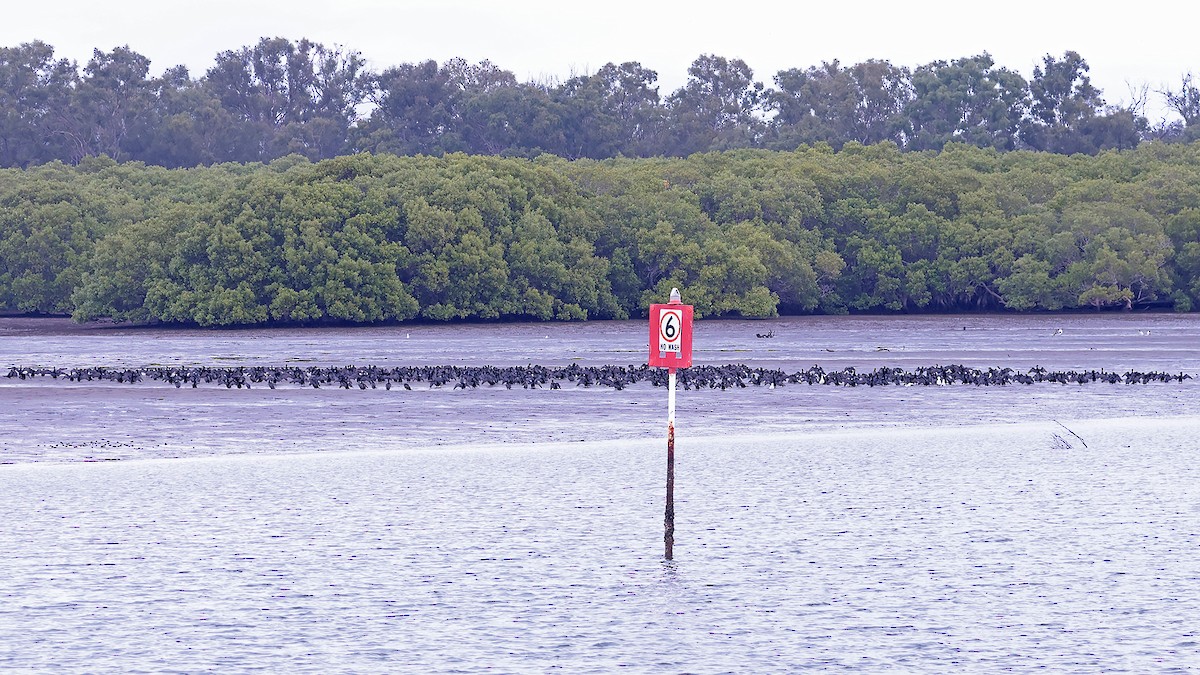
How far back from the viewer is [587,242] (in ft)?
409

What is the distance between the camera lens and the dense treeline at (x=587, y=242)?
11594cm

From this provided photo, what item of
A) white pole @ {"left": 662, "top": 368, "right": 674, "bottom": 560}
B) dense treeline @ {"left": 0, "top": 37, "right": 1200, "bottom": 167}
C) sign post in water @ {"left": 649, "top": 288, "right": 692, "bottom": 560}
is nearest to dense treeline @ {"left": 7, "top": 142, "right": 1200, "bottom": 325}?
dense treeline @ {"left": 0, "top": 37, "right": 1200, "bottom": 167}

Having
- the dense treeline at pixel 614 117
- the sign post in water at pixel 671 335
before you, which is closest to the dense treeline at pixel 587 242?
the dense treeline at pixel 614 117

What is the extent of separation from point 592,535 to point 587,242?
328ft

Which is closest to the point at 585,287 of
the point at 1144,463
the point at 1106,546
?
the point at 1144,463

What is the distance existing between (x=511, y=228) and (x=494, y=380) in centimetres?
6605

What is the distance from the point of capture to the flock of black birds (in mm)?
56688

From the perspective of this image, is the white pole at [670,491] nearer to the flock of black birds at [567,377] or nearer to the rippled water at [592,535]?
the rippled water at [592,535]

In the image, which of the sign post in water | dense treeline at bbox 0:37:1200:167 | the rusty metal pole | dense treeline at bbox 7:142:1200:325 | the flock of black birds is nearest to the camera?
the sign post in water

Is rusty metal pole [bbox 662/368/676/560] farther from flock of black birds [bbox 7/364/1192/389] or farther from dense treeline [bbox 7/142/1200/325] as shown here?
dense treeline [bbox 7/142/1200/325]

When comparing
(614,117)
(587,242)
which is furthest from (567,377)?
(614,117)

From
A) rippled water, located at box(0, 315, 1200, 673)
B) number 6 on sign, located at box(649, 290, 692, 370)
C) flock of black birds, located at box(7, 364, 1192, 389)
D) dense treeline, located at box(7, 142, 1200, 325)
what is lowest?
rippled water, located at box(0, 315, 1200, 673)

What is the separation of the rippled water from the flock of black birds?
5106mm

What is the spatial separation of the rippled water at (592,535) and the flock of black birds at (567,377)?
5106 mm
